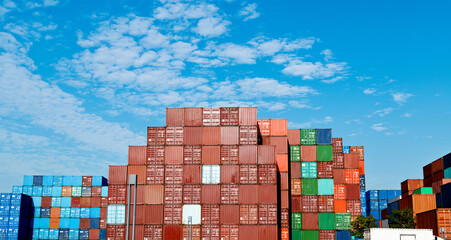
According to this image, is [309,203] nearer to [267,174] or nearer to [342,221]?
[342,221]

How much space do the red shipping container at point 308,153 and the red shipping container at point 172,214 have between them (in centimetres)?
2208

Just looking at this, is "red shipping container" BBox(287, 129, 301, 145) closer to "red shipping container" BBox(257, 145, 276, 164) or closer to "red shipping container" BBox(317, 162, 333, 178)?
"red shipping container" BBox(317, 162, 333, 178)

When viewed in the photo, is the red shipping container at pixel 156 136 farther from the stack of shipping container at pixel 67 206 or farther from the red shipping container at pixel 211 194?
the stack of shipping container at pixel 67 206

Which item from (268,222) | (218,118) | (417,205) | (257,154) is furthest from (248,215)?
(417,205)

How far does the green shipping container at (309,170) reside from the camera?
7156cm

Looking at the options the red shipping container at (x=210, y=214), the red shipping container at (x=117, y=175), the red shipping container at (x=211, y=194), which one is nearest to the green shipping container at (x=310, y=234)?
the red shipping container at (x=210, y=214)

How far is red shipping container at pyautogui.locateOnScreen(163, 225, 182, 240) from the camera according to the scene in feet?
202

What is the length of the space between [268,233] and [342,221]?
18022 mm

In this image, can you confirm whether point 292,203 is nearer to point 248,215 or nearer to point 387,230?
point 248,215

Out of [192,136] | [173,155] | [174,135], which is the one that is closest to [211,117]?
[192,136]

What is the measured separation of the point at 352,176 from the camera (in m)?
78.2

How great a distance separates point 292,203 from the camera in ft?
234

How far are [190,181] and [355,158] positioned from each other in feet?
103

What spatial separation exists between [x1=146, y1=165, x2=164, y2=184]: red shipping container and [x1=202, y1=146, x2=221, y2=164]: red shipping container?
6.12 meters
